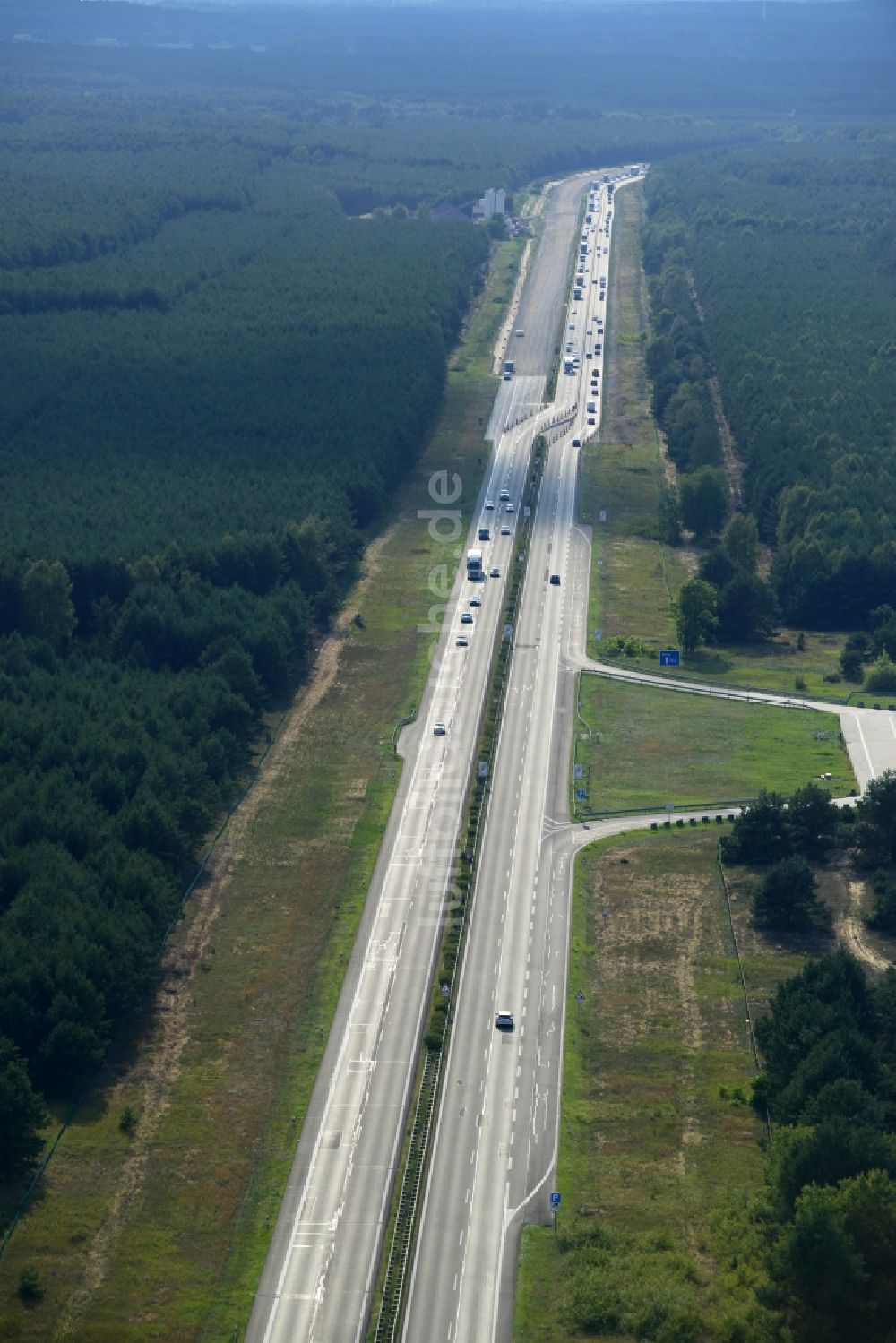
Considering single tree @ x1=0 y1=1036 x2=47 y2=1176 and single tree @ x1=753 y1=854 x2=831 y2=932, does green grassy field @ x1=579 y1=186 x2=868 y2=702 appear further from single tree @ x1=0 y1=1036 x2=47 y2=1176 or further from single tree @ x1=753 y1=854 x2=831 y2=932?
single tree @ x1=0 y1=1036 x2=47 y2=1176

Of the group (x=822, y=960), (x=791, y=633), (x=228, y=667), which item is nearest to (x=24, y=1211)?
(x=822, y=960)

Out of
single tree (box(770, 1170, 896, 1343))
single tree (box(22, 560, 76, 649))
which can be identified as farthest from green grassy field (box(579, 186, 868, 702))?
single tree (box(770, 1170, 896, 1343))

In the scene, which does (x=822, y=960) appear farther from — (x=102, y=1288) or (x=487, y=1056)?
(x=102, y=1288)

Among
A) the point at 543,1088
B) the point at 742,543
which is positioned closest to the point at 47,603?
the point at 742,543

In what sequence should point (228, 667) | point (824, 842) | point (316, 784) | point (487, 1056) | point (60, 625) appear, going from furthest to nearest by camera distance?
1. point (60, 625)
2. point (228, 667)
3. point (316, 784)
4. point (824, 842)
5. point (487, 1056)


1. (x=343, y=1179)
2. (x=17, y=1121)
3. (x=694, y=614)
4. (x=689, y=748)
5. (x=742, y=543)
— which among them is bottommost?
(x=742, y=543)

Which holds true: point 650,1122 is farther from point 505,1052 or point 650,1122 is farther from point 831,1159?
point 831,1159
